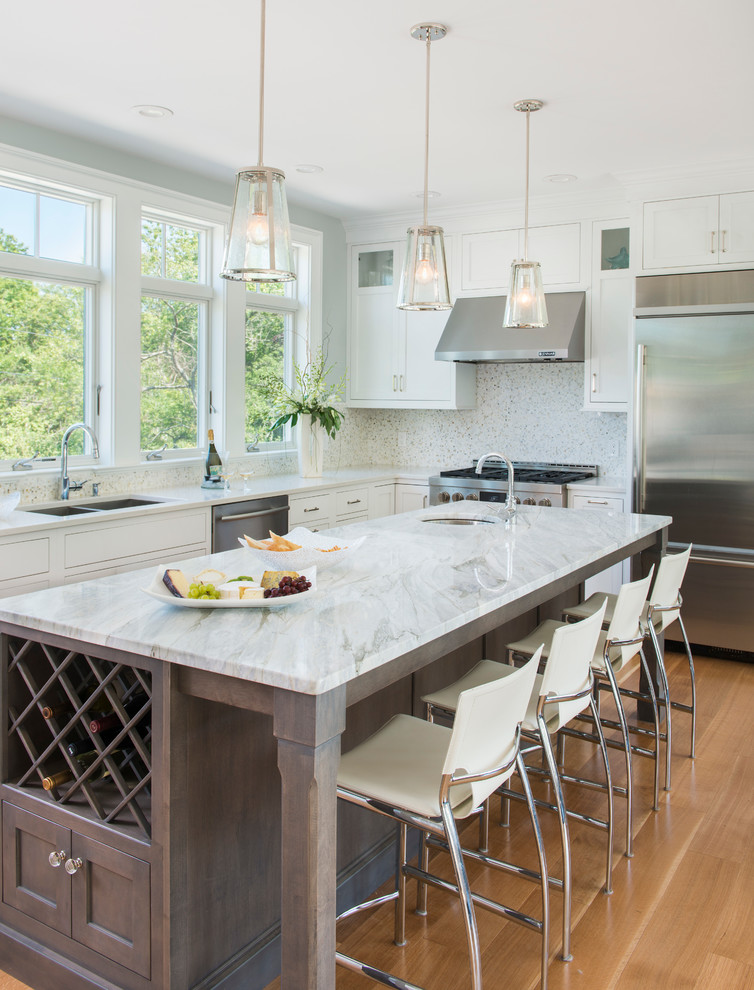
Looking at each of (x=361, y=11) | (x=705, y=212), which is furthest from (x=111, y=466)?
(x=705, y=212)

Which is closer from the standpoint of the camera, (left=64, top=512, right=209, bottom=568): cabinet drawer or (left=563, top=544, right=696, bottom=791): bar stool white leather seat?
(left=563, top=544, right=696, bottom=791): bar stool white leather seat

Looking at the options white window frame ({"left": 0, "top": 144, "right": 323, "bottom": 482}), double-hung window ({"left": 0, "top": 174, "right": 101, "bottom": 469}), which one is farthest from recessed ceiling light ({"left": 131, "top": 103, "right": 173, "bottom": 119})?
double-hung window ({"left": 0, "top": 174, "right": 101, "bottom": 469})

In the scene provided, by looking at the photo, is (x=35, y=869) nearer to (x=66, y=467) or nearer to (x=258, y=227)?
(x=258, y=227)

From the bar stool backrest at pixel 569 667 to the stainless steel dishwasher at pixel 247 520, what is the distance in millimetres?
2396

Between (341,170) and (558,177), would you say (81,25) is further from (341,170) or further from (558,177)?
(558,177)

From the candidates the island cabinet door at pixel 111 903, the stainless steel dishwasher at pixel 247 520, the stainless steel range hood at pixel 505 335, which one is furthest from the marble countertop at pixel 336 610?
the stainless steel range hood at pixel 505 335

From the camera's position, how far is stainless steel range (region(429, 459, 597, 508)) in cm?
507

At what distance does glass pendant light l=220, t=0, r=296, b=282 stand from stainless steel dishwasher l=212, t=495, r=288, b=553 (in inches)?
94.4

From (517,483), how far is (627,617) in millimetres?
2451

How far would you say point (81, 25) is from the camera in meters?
2.95

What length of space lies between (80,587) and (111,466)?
90.4 inches

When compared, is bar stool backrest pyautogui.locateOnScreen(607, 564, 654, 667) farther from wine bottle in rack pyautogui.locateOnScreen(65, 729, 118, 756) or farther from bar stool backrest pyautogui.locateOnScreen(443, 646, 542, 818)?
wine bottle in rack pyautogui.locateOnScreen(65, 729, 118, 756)

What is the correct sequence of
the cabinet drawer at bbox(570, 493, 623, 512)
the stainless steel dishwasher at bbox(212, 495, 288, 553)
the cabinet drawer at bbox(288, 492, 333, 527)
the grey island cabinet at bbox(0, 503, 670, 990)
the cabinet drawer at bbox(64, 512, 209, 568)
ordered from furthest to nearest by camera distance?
the cabinet drawer at bbox(570, 493, 623, 512)
the cabinet drawer at bbox(288, 492, 333, 527)
the stainless steel dishwasher at bbox(212, 495, 288, 553)
the cabinet drawer at bbox(64, 512, 209, 568)
the grey island cabinet at bbox(0, 503, 670, 990)

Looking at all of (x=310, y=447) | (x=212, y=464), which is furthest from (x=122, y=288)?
(x=310, y=447)
